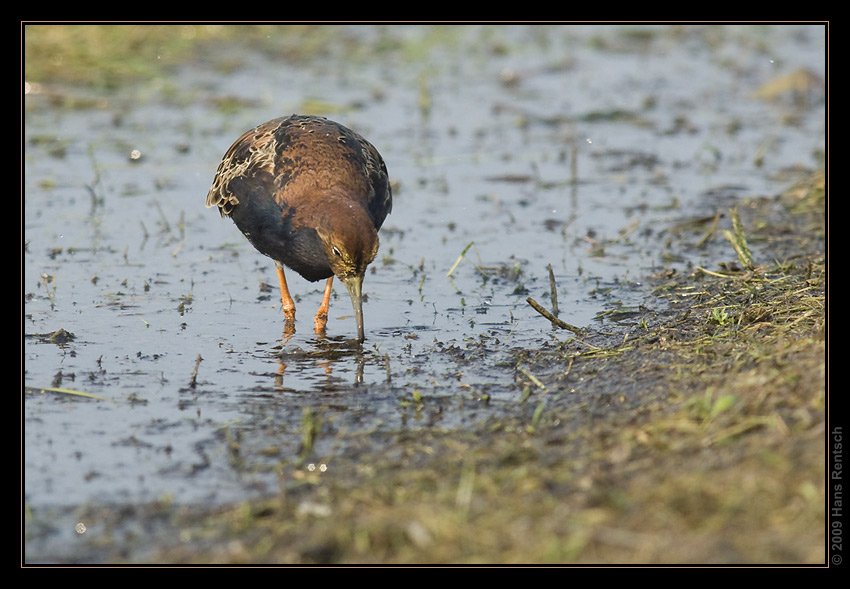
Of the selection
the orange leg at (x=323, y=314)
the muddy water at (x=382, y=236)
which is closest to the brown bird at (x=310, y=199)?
the orange leg at (x=323, y=314)

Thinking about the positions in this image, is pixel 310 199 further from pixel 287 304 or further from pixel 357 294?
pixel 287 304

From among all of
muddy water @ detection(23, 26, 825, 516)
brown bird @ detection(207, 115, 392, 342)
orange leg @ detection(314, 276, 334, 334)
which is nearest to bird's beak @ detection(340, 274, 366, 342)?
brown bird @ detection(207, 115, 392, 342)

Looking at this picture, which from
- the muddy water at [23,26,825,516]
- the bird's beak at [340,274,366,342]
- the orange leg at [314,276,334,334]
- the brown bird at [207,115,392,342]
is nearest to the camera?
the muddy water at [23,26,825,516]

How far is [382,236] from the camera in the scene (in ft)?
34.0

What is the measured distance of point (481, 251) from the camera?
32.5ft

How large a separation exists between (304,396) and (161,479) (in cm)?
136

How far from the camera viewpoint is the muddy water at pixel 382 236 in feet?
20.2

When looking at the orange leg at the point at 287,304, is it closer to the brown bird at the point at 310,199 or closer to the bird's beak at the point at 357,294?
the brown bird at the point at 310,199

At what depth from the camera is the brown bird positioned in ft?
23.8

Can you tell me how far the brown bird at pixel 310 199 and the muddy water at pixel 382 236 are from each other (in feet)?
1.87

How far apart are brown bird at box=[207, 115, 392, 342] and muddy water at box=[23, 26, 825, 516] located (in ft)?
1.87

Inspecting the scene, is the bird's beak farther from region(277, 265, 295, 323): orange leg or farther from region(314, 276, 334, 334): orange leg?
region(277, 265, 295, 323): orange leg

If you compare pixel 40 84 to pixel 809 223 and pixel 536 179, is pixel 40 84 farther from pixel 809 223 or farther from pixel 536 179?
pixel 809 223

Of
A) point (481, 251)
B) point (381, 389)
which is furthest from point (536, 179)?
point (381, 389)
